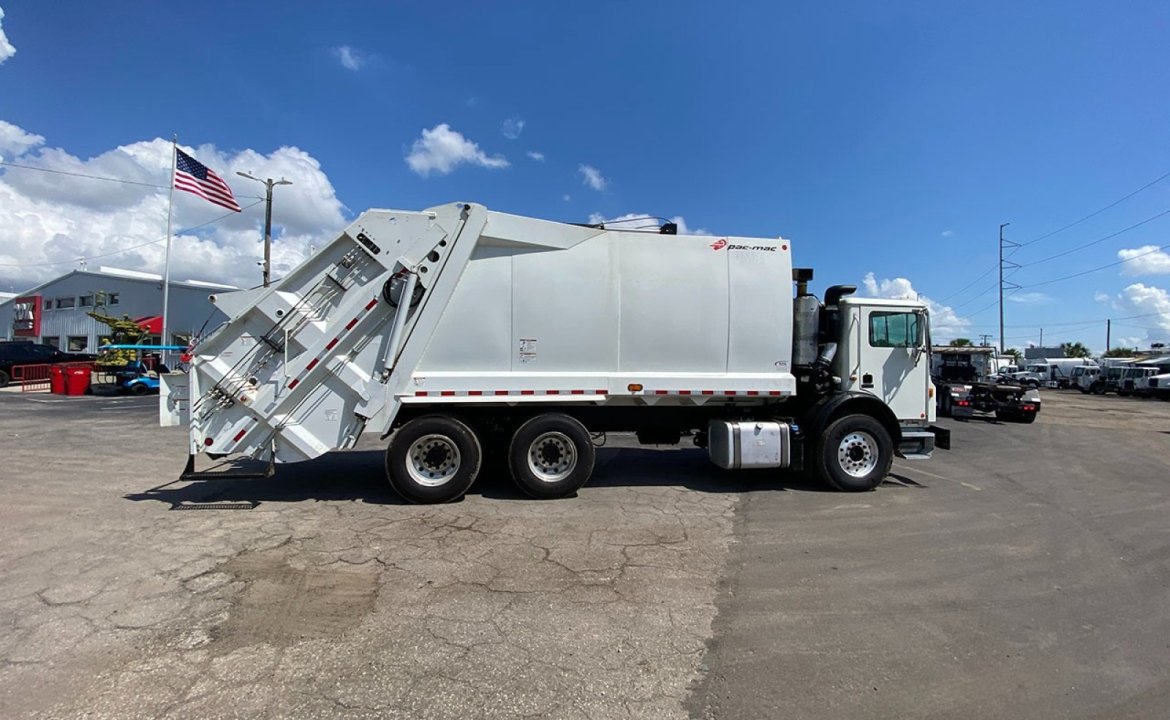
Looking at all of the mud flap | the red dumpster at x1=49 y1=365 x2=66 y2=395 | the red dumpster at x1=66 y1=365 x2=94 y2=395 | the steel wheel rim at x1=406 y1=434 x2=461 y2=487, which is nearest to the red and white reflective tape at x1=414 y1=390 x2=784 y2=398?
the steel wheel rim at x1=406 y1=434 x2=461 y2=487

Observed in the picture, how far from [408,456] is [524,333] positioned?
77.8 inches

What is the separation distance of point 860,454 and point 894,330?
1853mm

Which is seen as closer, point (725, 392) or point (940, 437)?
point (725, 392)

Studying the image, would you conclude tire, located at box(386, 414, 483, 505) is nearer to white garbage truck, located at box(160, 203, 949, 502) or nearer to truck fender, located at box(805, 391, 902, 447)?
white garbage truck, located at box(160, 203, 949, 502)

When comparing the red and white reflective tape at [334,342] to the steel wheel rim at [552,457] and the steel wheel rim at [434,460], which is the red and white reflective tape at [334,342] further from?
the steel wheel rim at [552,457]

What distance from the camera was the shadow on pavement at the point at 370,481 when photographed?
6926 mm

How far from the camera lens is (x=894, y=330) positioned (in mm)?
8086

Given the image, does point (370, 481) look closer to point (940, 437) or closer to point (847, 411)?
point (847, 411)

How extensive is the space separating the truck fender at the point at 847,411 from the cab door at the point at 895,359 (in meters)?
0.26

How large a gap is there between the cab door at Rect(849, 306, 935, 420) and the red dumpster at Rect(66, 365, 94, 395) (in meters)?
28.1

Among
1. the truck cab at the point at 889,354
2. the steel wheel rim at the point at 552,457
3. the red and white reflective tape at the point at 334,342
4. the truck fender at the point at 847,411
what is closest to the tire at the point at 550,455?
the steel wheel rim at the point at 552,457

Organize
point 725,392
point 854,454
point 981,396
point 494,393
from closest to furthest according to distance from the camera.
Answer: point 494,393 → point 725,392 → point 854,454 → point 981,396

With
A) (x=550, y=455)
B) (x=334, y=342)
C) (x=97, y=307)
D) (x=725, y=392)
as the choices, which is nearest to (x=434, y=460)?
(x=550, y=455)

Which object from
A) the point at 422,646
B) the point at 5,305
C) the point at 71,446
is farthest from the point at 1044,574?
the point at 5,305
